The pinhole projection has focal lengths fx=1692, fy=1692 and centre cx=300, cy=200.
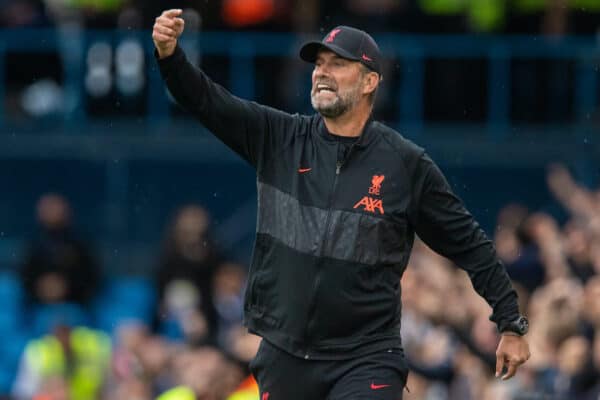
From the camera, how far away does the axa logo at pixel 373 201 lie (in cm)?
745

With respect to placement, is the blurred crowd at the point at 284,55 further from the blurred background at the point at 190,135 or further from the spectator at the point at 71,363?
the spectator at the point at 71,363

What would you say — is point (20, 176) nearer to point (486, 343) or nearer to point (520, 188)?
point (520, 188)

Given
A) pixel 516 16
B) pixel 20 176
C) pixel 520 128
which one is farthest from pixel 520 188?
pixel 20 176

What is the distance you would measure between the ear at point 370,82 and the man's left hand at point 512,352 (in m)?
1.25

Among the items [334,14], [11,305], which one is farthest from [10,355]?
[334,14]

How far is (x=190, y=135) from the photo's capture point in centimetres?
1688

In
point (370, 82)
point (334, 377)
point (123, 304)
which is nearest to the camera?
point (334, 377)

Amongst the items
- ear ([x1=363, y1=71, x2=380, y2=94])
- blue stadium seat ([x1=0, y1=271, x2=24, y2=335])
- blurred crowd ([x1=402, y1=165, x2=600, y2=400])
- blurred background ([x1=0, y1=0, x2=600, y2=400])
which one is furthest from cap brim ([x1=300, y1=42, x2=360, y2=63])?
blue stadium seat ([x1=0, y1=271, x2=24, y2=335])

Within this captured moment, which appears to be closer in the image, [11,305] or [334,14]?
[11,305]

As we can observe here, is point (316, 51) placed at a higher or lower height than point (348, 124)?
higher

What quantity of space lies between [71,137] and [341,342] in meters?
9.87

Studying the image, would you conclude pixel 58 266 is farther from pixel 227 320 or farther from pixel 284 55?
pixel 284 55

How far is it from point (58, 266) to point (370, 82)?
848 cm

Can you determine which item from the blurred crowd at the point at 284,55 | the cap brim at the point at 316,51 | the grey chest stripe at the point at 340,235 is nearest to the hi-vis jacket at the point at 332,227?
the grey chest stripe at the point at 340,235
